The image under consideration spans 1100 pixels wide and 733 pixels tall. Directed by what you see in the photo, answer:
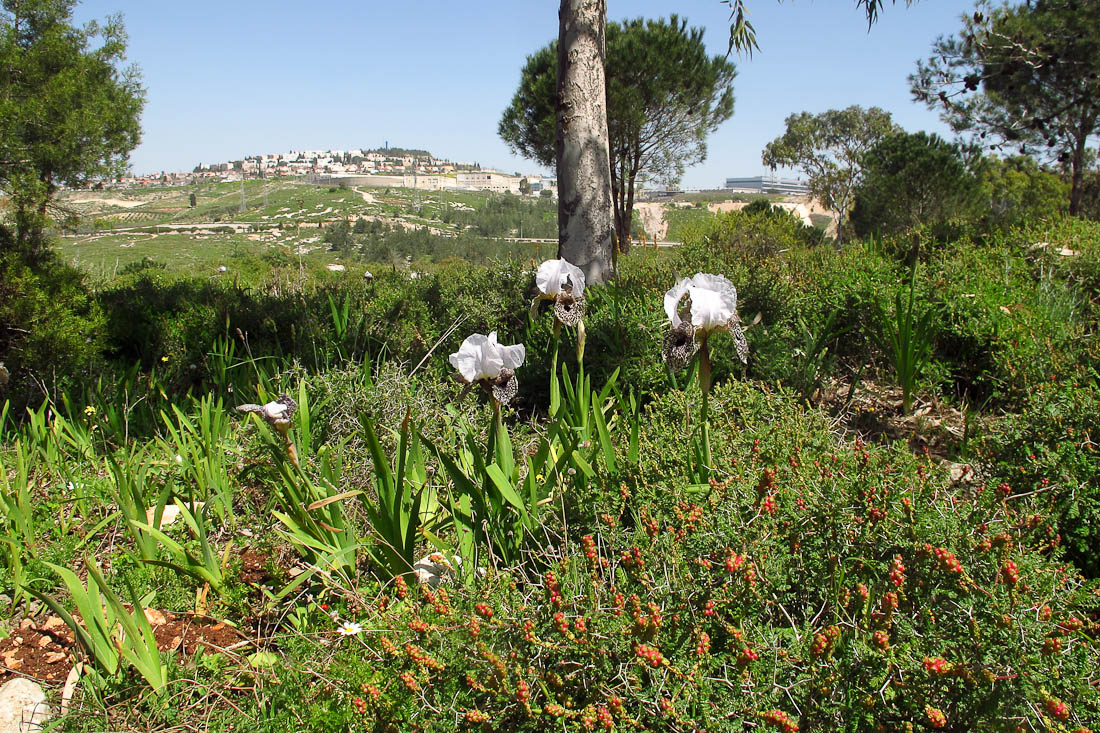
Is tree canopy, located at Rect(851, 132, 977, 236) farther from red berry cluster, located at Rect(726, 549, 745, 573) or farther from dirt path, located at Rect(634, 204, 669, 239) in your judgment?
red berry cluster, located at Rect(726, 549, 745, 573)

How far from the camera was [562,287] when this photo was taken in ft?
7.82

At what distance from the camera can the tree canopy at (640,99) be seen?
15.7m

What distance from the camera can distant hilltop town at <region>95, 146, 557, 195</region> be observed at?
4153 cm

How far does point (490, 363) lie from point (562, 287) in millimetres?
513

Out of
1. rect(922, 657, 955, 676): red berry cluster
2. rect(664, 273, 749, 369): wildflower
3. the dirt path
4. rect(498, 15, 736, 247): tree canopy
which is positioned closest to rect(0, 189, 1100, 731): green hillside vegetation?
rect(922, 657, 955, 676): red berry cluster

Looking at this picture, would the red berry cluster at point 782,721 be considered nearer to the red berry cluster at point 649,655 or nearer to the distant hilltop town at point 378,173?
the red berry cluster at point 649,655

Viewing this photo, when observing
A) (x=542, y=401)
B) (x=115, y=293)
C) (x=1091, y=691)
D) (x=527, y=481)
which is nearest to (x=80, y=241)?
(x=115, y=293)

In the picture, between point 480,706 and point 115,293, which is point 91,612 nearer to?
point 480,706

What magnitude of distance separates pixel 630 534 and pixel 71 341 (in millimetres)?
3576

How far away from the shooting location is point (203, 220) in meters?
30.6

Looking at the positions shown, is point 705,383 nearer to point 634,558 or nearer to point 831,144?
point 634,558

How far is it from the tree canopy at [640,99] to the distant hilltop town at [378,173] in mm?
19335

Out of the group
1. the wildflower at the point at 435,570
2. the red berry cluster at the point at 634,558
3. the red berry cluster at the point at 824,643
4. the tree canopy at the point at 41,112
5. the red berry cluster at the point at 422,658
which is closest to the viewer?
the red berry cluster at the point at 824,643

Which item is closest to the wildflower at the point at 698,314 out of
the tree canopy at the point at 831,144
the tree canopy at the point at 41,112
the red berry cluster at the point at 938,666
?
the red berry cluster at the point at 938,666
